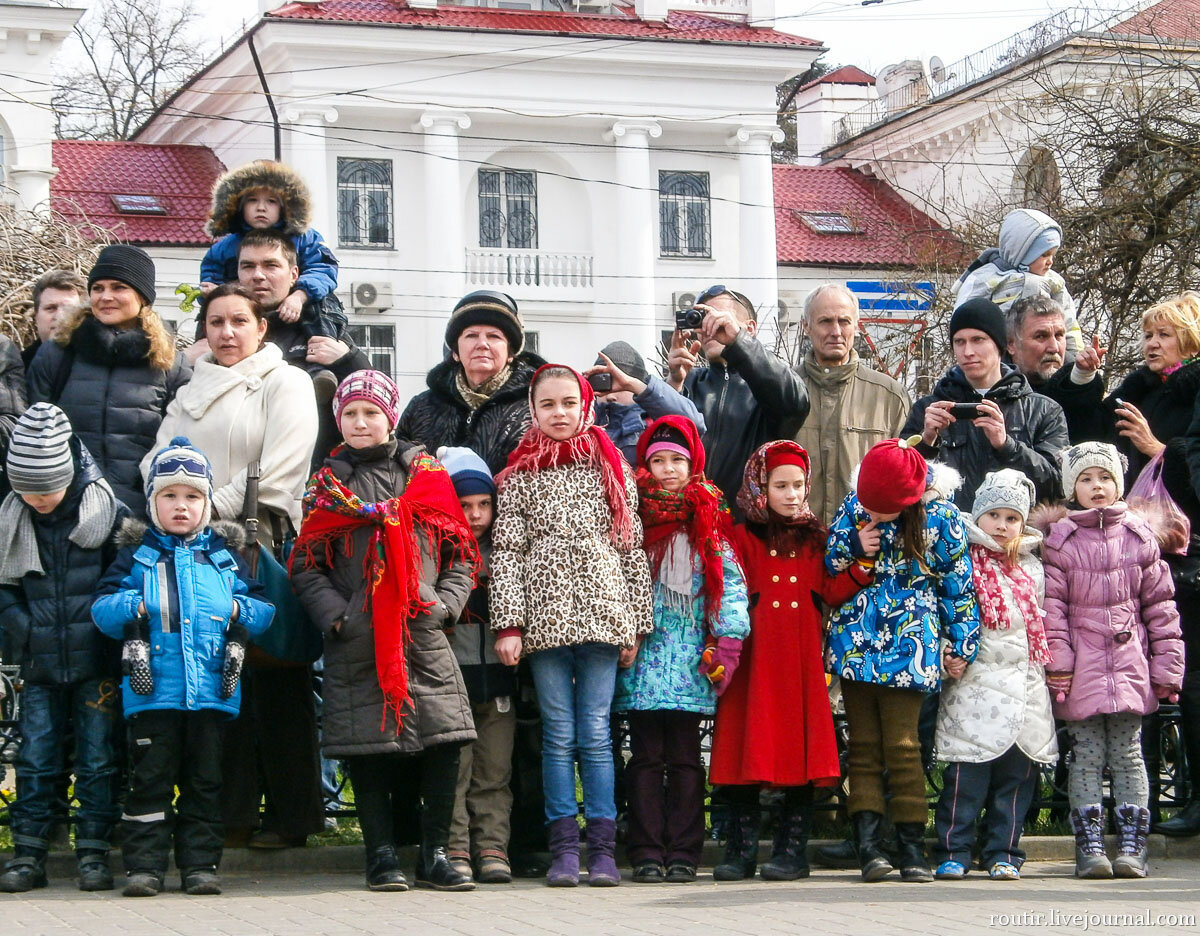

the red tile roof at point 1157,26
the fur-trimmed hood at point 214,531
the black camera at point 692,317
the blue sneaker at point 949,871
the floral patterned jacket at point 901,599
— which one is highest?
the red tile roof at point 1157,26

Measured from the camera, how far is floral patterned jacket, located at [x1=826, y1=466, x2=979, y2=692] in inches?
302

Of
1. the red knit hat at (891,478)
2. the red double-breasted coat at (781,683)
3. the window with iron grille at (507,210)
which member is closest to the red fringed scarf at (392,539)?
the red double-breasted coat at (781,683)

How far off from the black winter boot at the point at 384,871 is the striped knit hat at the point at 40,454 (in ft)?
6.11

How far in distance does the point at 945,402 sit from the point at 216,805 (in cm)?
351

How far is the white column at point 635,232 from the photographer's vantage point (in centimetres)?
3781

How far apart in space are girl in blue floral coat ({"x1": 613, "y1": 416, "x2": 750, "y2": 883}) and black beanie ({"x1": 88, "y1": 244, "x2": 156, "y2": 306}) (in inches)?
89.4

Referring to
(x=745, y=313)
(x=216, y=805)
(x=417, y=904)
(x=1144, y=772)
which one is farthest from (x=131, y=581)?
(x=1144, y=772)

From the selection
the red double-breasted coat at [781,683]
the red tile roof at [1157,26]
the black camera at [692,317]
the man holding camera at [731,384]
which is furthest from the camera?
the red tile roof at [1157,26]

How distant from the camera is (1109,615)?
7.96 metres

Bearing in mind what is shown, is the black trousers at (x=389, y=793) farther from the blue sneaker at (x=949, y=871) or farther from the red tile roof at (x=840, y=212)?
the red tile roof at (x=840, y=212)

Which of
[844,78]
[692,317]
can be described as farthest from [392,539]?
[844,78]

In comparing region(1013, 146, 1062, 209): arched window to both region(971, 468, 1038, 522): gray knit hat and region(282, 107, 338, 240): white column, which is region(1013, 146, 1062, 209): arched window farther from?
region(282, 107, 338, 240): white column

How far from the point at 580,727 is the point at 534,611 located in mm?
509

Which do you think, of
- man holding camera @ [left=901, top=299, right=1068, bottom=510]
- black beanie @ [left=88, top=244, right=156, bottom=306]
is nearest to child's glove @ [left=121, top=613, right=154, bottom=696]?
black beanie @ [left=88, top=244, right=156, bottom=306]
